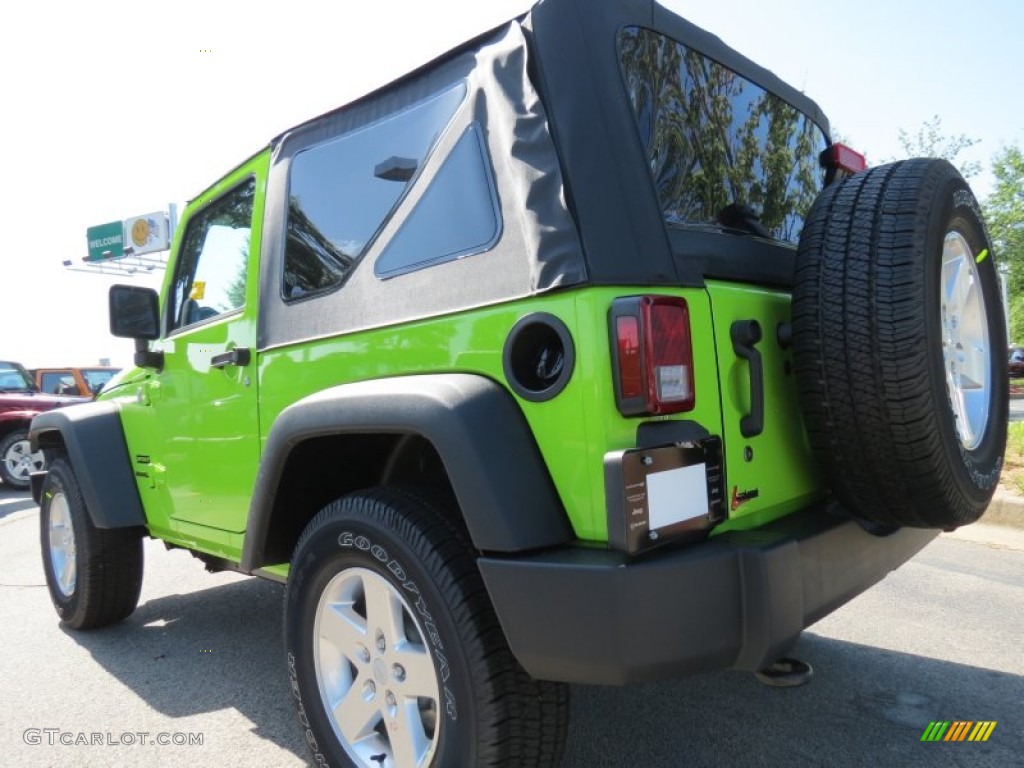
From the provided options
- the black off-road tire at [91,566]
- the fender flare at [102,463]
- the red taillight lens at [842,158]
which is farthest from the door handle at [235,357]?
the red taillight lens at [842,158]

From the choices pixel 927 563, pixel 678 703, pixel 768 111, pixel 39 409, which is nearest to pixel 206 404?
pixel 678 703

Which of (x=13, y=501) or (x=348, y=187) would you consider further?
(x=13, y=501)

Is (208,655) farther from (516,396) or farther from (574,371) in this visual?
(574,371)

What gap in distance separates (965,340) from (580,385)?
1.46m

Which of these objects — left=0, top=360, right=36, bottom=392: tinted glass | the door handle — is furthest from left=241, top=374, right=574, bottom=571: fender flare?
left=0, top=360, right=36, bottom=392: tinted glass

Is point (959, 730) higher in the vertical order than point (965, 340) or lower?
lower

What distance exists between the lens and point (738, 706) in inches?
107

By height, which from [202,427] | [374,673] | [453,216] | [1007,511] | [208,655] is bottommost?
[1007,511]

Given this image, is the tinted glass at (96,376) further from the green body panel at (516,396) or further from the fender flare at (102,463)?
the green body panel at (516,396)

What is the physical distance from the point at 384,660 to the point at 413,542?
0.40m

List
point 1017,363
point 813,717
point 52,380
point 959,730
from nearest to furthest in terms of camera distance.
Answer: point 959,730, point 813,717, point 52,380, point 1017,363

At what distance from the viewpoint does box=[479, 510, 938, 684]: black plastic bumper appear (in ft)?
5.26

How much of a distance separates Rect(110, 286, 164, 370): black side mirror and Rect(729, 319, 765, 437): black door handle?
2.51m

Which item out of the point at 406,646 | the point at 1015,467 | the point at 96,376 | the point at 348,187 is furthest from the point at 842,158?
the point at 96,376
